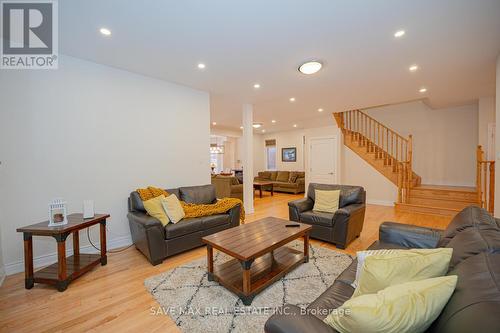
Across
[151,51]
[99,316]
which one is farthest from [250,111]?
[99,316]

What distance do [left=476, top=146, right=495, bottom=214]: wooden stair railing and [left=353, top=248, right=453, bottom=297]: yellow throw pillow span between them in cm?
479

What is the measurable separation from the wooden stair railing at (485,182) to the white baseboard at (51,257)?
6693 millimetres

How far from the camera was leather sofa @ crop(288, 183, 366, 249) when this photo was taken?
2.96m

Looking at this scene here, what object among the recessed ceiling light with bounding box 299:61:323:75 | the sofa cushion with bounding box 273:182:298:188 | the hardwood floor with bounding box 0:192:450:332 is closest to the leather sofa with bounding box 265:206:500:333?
the hardwood floor with bounding box 0:192:450:332

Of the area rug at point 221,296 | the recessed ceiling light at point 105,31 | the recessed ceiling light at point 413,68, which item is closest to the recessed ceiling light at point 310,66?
the recessed ceiling light at point 413,68

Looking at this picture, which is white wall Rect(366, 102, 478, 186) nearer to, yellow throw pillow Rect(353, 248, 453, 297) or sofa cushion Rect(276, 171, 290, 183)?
sofa cushion Rect(276, 171, 290, 183)

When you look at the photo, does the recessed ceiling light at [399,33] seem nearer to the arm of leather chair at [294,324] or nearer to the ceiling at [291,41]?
the ceiling at [291,41]

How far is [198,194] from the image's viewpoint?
3734mm

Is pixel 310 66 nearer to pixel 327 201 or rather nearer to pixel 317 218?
pixel 327 201

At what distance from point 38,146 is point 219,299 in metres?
2.87

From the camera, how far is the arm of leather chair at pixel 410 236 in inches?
75.0

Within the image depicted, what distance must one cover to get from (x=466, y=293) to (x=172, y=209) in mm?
2876

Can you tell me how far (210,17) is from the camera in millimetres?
2131

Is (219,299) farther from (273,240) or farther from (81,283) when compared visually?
(81,283)
